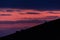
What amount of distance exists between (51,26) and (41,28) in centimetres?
31

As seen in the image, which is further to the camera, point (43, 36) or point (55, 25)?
point (55, 25)

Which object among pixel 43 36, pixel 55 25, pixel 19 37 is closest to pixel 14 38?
pixel 19 37

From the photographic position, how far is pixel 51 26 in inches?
192

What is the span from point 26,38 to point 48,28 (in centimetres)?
86

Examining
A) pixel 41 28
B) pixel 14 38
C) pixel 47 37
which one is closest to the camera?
pixel 14 38

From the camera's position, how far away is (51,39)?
4.18m

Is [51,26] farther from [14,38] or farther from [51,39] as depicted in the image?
[14,38]

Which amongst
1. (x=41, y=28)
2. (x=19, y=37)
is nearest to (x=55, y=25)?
(x=41, y=28)

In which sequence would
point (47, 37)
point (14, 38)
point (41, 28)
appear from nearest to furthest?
1. point (14, 38)
2. point (47, 37)
3. point (41, 28)

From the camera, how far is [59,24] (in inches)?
194

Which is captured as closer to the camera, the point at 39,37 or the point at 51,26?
the point at 39,37

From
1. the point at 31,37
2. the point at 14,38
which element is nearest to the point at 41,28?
the point at 31,37

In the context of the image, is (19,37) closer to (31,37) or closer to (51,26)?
(31,37)

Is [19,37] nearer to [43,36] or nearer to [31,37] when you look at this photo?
[31,37]
